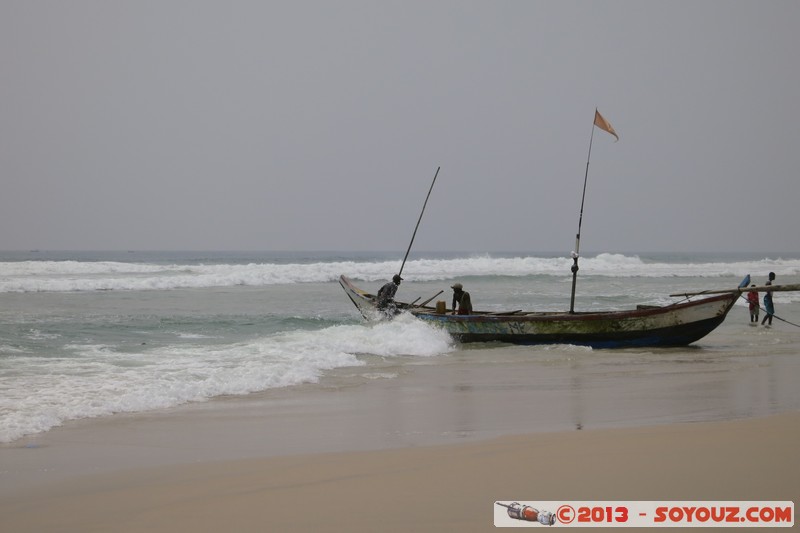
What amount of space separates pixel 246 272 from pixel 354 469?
32364 millimetres

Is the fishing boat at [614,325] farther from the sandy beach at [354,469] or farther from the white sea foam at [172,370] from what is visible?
the sandy beach at [354,469]

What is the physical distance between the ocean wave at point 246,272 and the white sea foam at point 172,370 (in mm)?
16983

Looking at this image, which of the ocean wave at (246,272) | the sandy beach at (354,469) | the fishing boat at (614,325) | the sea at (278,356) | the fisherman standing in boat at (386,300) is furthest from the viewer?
the ocean wave at (246,272)

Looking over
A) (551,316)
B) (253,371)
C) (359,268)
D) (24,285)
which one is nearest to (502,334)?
(551,316)

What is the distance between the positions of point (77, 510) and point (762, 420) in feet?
16.7

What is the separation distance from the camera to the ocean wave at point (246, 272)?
28.9 meters

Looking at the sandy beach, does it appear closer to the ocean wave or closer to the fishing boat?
the fishing boat

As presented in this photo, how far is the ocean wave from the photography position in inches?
1138

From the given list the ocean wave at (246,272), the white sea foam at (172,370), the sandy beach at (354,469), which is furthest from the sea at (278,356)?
the ocean wave at (246,272)

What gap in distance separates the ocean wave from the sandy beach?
23406 millimetres

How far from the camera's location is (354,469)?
15.7 ft

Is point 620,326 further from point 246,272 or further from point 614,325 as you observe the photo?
point 246,272

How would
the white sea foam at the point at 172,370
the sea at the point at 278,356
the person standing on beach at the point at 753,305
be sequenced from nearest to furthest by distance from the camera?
the white sea foam at the point at 172,370, the sea at the point at 278,356, the person standing on beach at the point at 753,305

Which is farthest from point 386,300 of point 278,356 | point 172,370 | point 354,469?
point 354,469
